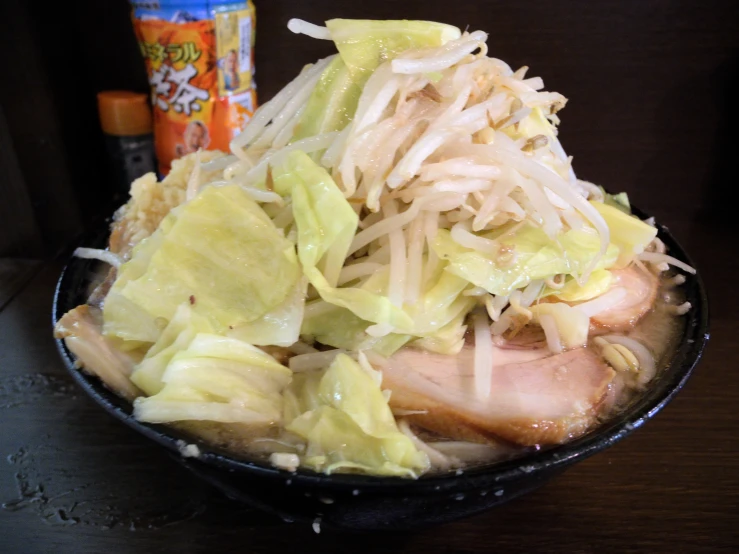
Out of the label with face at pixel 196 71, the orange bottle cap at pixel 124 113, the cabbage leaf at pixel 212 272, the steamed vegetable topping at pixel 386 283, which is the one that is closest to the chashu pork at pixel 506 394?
the steamed vegetable topping at pixel 386 283

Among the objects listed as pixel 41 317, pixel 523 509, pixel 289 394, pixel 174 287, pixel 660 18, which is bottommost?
pixel 41 317

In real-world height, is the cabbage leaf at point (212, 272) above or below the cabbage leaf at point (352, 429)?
above

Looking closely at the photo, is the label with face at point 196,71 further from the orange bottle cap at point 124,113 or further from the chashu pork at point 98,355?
the chashu pork at point 98,355

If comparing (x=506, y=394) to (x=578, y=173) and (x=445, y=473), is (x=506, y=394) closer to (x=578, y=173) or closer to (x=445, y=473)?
(x=445, y=473)

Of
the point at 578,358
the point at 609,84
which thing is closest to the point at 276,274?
the point at 578,358

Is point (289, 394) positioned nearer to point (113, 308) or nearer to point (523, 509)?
point (113, 308)

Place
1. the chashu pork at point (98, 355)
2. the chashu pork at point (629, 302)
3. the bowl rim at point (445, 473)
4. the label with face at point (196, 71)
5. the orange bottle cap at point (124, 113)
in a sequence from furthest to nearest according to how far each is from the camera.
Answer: the orange bottle cap at point (124, 113) → the label with face at point (196, 71) → the chashu pork at point (629, 302) → the chashu pork at point (98, 355) → the bowl rim at point (445, 473)
